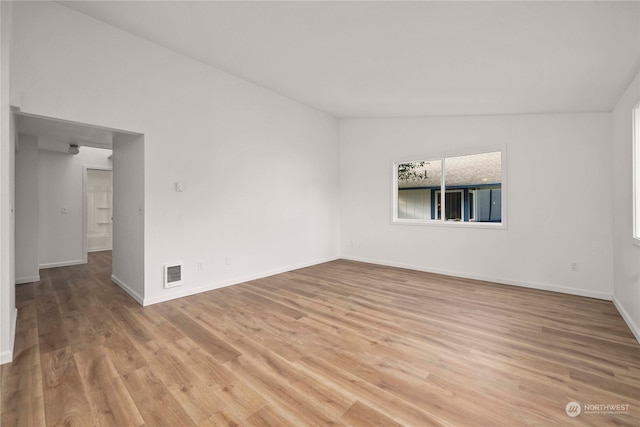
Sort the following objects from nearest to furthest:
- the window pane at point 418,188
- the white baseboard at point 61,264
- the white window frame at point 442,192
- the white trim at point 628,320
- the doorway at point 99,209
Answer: the white trim at point 628,320 → the white window frame at point 442,192 → the window pane at point 418,188 → the white baseboard at point 61,264 → the doorway at point 99,209

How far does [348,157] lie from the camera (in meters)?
6.27

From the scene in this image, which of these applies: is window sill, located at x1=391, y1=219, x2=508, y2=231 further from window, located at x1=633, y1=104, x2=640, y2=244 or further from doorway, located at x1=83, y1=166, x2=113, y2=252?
doorway, located at x1=83, y1=166, x2=113, y2=252

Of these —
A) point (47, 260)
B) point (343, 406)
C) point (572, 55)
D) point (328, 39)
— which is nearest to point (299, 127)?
point (328, 39)

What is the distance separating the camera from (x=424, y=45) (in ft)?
8.79

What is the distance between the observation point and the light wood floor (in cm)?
163

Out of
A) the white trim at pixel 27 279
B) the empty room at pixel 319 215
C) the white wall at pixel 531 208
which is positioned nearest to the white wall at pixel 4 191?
the empty room at pixel 319 215

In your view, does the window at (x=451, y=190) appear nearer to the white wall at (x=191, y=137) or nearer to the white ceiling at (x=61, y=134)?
the white wall at (x=191, y=137)

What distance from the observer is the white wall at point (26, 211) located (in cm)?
448

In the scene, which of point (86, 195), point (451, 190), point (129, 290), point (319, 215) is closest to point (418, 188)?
point (451, 190)

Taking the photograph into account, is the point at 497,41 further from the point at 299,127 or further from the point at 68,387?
the point at 68,387

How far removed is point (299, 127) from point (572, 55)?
3956 mm

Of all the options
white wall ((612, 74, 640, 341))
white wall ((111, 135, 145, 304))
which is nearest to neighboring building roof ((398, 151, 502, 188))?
white wall ((612, 74, 640, 341))

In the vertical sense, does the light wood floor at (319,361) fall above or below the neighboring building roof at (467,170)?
below

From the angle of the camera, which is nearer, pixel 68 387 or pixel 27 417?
pixel 27 417
